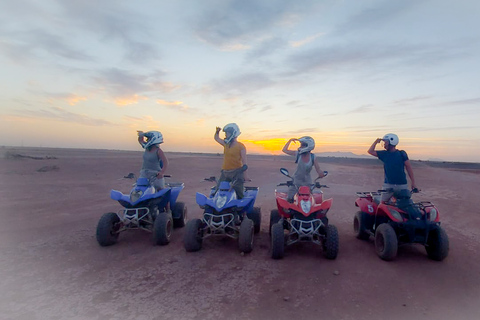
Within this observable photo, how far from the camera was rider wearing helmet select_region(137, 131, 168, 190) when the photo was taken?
7906mm

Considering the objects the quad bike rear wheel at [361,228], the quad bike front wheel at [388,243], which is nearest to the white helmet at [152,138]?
the quad bike rear wheel at [361,228]

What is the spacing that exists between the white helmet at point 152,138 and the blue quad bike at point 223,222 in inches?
68.5

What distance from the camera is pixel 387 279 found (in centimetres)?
565

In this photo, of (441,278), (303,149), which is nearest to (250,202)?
(303,149)

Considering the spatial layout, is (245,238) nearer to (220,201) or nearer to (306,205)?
(220,201)

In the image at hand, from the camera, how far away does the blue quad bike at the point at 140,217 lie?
707 cm

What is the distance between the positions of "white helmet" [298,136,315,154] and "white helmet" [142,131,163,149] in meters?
3.21

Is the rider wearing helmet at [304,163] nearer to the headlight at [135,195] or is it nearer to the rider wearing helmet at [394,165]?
the rider wearing helmet at [394,165]

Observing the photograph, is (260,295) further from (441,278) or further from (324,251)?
(441,278)

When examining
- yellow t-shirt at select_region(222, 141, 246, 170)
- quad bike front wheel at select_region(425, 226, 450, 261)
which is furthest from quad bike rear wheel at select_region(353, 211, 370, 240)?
yellow t-shirt at select_region(222, 141, 246, 170)

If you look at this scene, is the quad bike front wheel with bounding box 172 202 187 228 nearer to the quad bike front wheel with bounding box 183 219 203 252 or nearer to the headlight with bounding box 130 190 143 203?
the headlight with bounding box 130 190 143 203

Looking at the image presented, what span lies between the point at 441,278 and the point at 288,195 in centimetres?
314

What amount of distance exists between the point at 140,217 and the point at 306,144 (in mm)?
3926

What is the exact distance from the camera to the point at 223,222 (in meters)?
6.86
